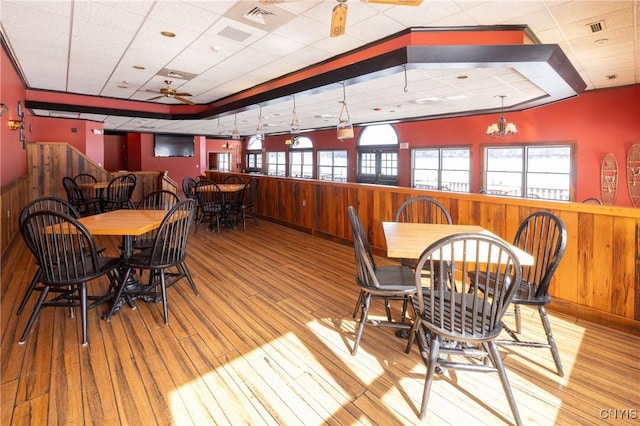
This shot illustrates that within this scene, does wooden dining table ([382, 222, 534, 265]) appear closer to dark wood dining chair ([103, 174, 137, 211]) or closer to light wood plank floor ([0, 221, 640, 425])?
light wood plank floor ([0, 221, 640, 425])

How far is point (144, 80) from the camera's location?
604cm

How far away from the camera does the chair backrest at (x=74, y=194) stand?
248 inches

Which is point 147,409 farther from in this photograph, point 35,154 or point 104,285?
point 35,154

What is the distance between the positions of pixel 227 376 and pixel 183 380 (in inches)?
9.9

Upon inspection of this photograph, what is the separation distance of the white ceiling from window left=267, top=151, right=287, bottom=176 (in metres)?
8.58

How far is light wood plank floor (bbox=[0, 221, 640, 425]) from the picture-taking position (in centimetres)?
177

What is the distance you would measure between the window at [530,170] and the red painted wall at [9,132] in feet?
27.6

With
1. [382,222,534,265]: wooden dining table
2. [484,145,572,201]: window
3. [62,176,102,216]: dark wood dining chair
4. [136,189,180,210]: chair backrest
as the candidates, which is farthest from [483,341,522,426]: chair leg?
[62,176,102,216]: dark wood dining chair

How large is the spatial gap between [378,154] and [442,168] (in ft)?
7.51

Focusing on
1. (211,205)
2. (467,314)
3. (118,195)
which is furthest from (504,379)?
(118,195)

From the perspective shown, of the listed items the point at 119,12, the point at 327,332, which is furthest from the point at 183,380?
the point at 119,12

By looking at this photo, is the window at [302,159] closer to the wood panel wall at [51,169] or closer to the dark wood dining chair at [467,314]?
the wood panel wall at [51,169]

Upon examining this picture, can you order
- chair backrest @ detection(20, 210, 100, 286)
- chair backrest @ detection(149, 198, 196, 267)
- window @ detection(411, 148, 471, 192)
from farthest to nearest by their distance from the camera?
window @ detection(411, 148, 471, 192), chair backrest @ detection(149, 198, 196, 267), chair backrest @ detection(20, 210, 100, 286)

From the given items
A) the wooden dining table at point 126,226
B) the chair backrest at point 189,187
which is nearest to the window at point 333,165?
the chair backrest at point 189,187
